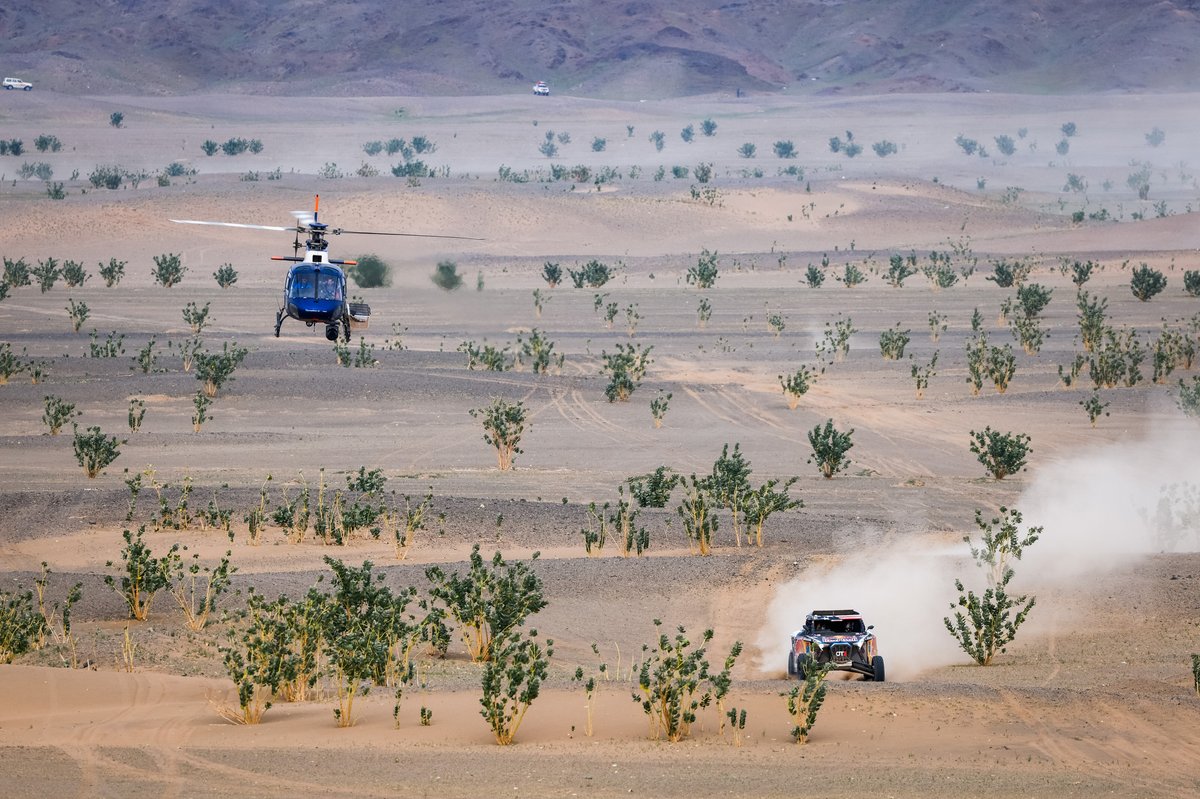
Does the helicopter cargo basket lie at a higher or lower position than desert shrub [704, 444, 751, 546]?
higher

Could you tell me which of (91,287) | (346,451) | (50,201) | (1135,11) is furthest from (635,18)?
(346,451)

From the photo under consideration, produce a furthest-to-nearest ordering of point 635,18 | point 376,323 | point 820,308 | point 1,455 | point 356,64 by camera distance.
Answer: point 635,18, point 356,64, point 820,308, point 376,323, point 1,455

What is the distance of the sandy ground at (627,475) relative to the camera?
511 inches

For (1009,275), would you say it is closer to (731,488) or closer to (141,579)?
(731,488)

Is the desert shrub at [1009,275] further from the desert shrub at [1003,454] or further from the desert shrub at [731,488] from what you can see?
the desert shrub at [731,488]

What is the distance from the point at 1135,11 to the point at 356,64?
83.7 m

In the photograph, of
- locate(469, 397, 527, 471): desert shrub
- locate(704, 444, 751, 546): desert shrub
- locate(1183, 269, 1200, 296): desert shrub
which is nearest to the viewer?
locate(704, 444, 751, 546): desert shrub

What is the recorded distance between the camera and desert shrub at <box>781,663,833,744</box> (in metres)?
13.1

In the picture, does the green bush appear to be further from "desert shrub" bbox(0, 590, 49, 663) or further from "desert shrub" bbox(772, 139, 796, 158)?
"desert shrub" bbox(772, 139, 796, 158)

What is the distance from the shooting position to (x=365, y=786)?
12125mm

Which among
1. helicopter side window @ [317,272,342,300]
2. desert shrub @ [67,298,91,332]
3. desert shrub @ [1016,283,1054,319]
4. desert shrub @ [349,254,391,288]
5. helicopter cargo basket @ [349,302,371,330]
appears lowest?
helicopter cargo basket @ [349,302,371,330]

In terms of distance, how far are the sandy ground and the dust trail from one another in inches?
2.6

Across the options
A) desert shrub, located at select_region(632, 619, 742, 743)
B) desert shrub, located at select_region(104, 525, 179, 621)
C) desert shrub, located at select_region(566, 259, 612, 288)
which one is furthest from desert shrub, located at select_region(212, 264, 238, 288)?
desert shrub, located at select_region(632, 619, 742, 743)

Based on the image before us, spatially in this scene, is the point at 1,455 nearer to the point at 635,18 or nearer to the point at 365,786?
the point at 365,786
